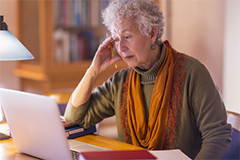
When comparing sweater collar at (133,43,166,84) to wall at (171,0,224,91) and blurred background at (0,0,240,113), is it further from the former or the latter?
wall at (171,0,224,91)

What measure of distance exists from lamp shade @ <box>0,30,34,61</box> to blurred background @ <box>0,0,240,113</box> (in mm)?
1648

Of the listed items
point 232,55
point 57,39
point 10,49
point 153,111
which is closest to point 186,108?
point 153,111

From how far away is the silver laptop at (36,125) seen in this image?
2.77ft

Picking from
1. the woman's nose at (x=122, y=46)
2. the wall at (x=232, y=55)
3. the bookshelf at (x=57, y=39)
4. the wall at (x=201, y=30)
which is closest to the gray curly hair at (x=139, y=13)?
the woman's nose at (x=122, y=46)

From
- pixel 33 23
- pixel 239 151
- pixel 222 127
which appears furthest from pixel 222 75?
pixel 33 23

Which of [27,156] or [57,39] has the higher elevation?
[57,39]

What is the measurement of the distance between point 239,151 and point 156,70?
569mm

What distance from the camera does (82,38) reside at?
3.19m

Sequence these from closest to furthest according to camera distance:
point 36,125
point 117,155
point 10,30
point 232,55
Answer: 1. point 117,155
2. point 36,125
3. point 232,55
4. point 10,30

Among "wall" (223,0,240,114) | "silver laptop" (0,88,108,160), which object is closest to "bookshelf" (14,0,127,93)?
"wall" (223,0,240,114)

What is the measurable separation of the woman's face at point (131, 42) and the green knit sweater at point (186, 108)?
88 millimetres

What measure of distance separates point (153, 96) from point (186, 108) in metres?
0.16

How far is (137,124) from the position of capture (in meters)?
1.38

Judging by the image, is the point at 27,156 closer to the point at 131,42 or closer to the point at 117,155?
the point at 117,155
